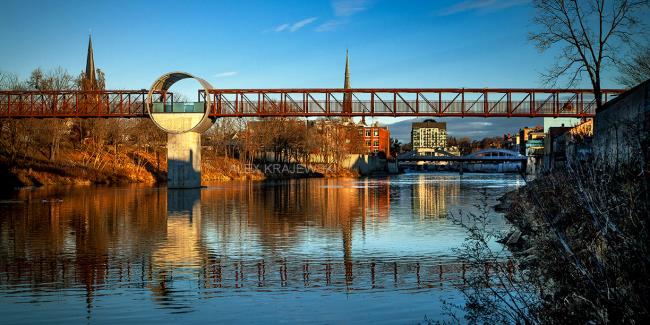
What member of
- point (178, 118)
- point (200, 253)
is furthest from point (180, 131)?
point (200, 253)

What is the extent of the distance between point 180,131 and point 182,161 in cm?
310

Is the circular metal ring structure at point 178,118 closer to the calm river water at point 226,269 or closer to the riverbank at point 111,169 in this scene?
the riverbank at point 111,169

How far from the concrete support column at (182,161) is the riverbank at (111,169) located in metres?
15.8

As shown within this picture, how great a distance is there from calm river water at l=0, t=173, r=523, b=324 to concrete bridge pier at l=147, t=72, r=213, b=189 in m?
35.1

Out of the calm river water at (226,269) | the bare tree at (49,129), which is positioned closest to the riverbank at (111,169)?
the bare tree at (49,129)

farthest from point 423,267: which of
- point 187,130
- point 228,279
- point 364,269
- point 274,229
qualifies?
point 187,130

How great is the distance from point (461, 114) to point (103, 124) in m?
52.9

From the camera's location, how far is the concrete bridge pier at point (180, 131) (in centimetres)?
7031

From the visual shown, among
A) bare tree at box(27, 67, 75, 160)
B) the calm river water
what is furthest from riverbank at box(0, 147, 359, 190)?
the calm river water

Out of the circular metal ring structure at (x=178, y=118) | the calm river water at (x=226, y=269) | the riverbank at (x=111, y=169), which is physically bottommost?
the calm river water at (x=226, y=269)

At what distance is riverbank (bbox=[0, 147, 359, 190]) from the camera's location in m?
76.4

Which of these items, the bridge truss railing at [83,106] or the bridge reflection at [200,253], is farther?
the bridge truss railing at [83,106]

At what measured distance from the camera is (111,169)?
304 feet

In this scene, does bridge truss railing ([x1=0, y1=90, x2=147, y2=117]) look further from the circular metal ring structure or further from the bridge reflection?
the bridge reflection
